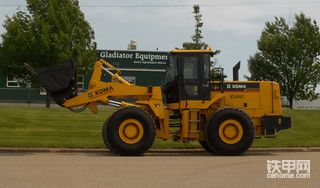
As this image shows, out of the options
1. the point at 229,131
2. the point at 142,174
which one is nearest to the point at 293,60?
the point at 229,131

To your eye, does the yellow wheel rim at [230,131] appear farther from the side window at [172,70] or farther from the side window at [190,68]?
the side window at [172,70]

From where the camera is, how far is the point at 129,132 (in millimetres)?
12336

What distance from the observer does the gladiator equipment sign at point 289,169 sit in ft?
27.5

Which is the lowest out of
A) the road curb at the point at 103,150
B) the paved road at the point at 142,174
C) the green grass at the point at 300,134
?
the road curb at the point at 103,150

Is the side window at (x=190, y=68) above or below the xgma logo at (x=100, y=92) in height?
above

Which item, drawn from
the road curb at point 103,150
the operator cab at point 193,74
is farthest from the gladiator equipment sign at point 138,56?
the operator cab at point 193,74

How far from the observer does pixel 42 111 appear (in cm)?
2442

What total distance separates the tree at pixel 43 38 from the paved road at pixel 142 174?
1953 centimetres

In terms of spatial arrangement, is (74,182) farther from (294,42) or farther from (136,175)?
(294,42)

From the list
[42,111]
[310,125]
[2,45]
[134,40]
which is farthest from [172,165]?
[134,40]

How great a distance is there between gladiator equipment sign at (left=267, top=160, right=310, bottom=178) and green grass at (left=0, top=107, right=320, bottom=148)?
5.14 metres

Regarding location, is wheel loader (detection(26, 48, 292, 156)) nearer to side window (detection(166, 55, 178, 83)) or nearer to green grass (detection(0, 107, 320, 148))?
side window (detection(166, 55, 178, 83))

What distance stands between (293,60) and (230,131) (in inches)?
887

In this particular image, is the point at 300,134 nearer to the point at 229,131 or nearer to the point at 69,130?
the point at 229,131
